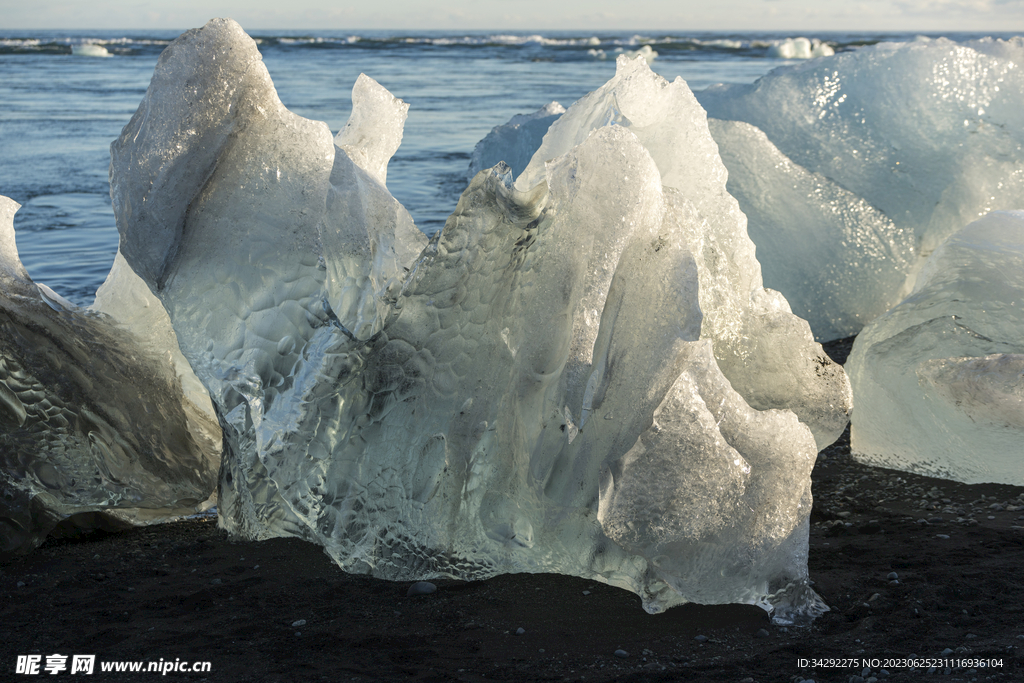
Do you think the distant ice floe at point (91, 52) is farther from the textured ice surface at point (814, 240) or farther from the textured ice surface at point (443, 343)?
the textured ice surface at point (443, 343)

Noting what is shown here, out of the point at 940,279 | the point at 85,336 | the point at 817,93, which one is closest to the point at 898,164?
the point at 817,93

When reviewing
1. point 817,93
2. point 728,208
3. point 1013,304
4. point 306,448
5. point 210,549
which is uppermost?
point 817,93

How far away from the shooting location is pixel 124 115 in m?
13.4

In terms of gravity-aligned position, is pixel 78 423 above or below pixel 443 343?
below

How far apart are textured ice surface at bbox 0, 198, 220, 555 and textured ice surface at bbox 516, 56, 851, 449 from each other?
5.51 feet

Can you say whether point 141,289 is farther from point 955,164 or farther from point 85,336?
point 955,164

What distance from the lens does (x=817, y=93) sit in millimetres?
5234

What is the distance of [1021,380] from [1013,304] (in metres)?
0.43

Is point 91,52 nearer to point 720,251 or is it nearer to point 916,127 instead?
point 916,127

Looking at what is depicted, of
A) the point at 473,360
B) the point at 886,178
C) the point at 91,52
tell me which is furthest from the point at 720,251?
the point at 91,52

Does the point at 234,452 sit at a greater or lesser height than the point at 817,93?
lesser

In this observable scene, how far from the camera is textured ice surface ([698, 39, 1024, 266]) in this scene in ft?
15.8

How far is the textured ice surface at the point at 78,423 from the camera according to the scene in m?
2.93

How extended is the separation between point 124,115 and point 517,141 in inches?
402
